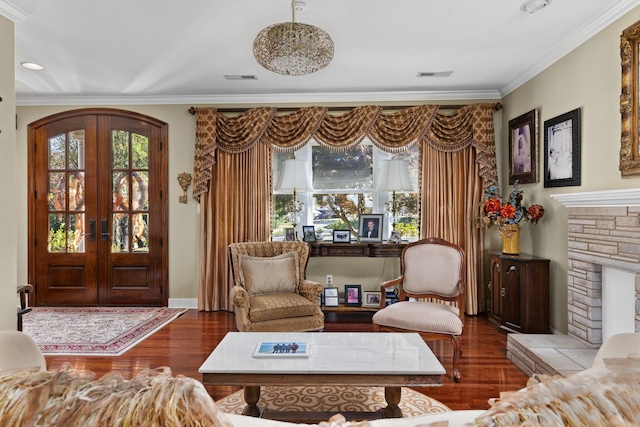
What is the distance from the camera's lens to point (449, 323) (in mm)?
3074

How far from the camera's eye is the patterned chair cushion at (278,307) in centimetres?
354

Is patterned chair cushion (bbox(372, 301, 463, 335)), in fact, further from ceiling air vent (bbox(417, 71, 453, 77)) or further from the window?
ceiling air vent (bbox(417, 71, 453, 77))

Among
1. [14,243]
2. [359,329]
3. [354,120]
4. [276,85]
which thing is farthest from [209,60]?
[359,329]

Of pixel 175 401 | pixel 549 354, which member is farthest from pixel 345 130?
pixel 175 401

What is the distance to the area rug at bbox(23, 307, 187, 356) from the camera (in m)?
3.68

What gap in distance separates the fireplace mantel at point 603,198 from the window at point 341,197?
199 centimetres

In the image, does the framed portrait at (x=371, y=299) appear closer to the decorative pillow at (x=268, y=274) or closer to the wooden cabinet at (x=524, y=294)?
the decorative pillow at (x=268, y=274)

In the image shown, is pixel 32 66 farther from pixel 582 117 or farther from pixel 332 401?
pixel 582 117

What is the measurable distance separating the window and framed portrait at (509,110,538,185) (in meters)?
1.14

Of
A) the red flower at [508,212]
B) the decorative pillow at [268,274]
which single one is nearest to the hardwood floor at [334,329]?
the decorative pillow at [268,274]

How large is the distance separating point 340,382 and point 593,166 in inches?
106

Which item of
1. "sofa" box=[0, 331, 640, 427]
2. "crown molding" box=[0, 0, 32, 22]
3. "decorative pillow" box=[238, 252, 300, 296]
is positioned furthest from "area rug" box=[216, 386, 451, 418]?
"crown molding" box=[0, 0, 32, 22]

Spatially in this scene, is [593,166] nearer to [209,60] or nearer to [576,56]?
[576,56]

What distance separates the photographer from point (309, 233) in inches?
196
